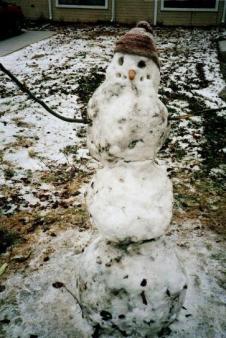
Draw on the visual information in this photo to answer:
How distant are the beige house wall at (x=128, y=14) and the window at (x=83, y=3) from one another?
0.46 ft

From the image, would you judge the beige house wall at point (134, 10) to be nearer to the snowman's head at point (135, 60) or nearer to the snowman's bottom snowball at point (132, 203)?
the snowman's head at point (135, 60)

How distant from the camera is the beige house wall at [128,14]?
16000mm

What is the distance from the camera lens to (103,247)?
2357 millimetres

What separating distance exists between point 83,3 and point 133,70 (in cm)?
1642

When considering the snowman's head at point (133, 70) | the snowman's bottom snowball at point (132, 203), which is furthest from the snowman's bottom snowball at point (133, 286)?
the snowman's head at point (133, 70)

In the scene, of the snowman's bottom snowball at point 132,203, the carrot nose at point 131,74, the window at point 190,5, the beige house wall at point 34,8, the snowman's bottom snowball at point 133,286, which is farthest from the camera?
the beige house wall at point 34,8

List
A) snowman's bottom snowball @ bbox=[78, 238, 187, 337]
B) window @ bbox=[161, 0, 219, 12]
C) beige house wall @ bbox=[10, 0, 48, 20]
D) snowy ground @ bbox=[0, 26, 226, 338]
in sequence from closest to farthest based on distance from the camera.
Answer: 1. snowman's bottom snowball @ bbox=[78, 238, 187, 337]
2. snowy ground @ bbox=[0, 26, 226, 338]
3. window @ bbox=[161, 0, 219, 12]
4. beige house wall @ bbox=[10, 0, 48, 20]

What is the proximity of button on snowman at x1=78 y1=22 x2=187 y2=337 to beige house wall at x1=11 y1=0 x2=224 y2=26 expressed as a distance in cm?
1546

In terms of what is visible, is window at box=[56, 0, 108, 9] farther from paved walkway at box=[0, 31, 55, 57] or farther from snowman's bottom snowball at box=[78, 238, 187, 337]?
snowman's bottom snowball at box=[78, 238, 187, 337]

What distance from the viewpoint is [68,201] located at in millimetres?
4066

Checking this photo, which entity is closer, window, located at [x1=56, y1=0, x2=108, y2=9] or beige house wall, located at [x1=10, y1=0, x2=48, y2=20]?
window, located at [x1=56, y1=0, x2=108, y2=9]

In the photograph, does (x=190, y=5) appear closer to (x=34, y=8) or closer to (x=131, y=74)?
(x=34, y=8)

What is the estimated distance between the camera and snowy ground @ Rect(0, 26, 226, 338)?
8.80 feet

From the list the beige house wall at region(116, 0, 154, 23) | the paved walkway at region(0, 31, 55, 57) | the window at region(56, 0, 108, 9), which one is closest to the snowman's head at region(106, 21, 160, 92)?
the paved walkway at region(0, 31, 55, 57)
